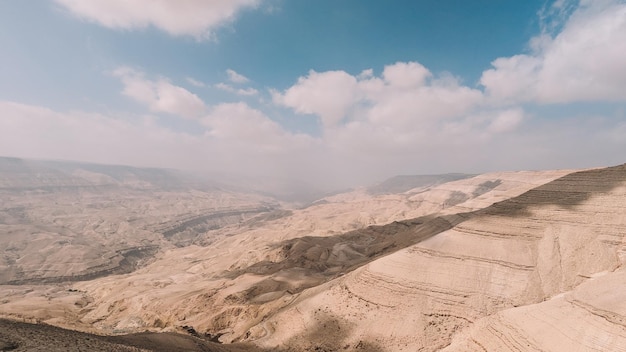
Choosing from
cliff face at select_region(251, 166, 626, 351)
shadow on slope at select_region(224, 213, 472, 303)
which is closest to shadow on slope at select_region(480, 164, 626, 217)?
cliff face at select_region(251, 166, 626, 351)

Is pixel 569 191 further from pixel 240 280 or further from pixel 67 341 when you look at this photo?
pixel 240 280

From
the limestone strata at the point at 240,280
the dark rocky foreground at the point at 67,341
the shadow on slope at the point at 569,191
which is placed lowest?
the limestone strata at the point at 240,280

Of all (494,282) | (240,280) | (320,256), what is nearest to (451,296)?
(494,282)

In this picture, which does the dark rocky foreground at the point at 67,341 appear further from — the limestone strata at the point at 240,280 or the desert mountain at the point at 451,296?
the limestone strata at the point at 240,280

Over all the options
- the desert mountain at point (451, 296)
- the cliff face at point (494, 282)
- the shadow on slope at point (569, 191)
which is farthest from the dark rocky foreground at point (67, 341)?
the shadow on slope at point (569, 191)

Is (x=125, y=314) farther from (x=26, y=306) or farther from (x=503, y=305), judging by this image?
(x=503, y=305)

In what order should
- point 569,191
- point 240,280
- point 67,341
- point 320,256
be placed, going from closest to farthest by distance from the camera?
point 67,341 → point 569,191 → point 240,280 → point 320,256

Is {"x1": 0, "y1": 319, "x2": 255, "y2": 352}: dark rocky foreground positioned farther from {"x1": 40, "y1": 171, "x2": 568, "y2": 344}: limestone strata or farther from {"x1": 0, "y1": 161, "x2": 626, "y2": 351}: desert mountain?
{"x1": 40, "y1": 171, "x2": 568, "y2": 344}: limestone strata

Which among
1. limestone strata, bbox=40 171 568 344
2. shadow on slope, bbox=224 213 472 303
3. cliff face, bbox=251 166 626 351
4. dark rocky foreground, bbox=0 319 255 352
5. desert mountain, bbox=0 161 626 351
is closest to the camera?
dark rocky foreground, bbox=0 319 255 352

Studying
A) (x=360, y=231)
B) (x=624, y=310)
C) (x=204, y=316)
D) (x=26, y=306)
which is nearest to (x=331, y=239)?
(x=360, y=231)
